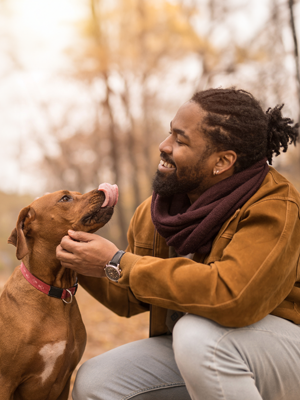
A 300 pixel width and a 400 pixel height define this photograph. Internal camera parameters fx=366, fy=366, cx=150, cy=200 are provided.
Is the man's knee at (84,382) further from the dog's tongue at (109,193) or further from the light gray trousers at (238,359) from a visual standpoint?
the dog's tongue at (109,193)

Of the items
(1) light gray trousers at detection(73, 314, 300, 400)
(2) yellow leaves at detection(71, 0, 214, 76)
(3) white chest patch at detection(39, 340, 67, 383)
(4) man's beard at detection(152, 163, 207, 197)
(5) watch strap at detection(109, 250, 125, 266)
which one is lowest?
(3) white chest patch at detection(39, 340, 67, 383)

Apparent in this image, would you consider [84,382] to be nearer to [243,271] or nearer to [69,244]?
[69,244]

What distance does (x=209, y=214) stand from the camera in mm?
2182

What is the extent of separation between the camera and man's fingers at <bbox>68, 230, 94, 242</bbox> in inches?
89.7

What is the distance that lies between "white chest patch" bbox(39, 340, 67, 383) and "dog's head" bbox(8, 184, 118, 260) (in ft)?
2.15

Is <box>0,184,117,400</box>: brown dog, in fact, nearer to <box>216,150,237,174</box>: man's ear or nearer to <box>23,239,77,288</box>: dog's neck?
<box>23,239,77,288</box>: dog's neck

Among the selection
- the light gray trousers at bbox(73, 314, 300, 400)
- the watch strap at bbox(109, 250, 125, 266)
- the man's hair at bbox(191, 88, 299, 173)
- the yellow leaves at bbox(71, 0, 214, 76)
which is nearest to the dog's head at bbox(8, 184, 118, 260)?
the watch strap at bbox(109, 250, 125, 266)

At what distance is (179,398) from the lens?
243 centimetres

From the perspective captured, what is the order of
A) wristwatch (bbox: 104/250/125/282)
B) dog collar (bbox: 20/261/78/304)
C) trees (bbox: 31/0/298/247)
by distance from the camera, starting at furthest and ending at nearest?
1. trees (bbox: 31/0/298/247)
2. dog collar (bbox: 20/261/78/304)
3. wristwatch (bbox: 104/250/125/282)

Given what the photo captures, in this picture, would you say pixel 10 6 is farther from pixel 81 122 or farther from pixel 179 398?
pixel 179 398

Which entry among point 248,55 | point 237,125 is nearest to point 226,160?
point 237,125

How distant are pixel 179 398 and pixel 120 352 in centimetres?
49

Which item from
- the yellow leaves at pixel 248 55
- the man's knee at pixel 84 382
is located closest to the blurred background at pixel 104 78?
the yellow leaves at pixel 248 55

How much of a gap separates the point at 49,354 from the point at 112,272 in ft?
2.46
